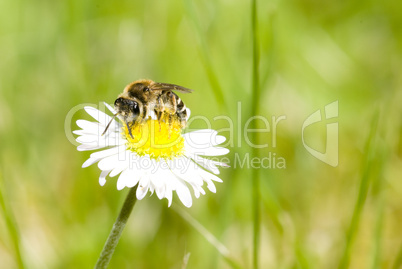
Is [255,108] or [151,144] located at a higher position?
[255,108]

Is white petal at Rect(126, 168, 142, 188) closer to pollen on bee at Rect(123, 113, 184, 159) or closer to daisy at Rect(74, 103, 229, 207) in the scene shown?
daisy at Rect(74, 103, 229, 207)

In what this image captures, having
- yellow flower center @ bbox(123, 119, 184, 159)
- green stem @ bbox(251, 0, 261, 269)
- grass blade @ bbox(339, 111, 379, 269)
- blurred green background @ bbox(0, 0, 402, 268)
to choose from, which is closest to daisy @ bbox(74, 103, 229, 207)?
yellow flower center @ bbox(123, 119, 184, 159)

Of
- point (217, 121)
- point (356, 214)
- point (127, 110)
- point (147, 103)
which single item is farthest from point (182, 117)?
point (217, 121)

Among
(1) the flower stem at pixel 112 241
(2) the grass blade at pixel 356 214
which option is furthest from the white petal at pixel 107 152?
(2) the grass blade at pixel 356 214

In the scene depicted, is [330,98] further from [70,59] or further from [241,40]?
[70,59]

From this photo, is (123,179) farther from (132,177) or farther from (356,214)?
(356,214)

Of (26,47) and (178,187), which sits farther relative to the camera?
(26,47)

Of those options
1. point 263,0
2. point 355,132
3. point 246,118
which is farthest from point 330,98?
point 246,118
